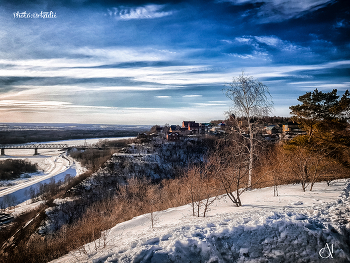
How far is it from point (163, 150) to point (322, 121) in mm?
34963

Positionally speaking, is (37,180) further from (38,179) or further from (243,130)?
(243,130)

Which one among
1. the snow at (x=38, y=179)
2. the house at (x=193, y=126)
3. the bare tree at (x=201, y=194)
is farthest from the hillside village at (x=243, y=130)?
the snow at (x=38, y=179)

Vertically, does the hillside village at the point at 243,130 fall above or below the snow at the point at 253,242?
above

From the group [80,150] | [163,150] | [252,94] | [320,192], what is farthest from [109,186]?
[80,150]

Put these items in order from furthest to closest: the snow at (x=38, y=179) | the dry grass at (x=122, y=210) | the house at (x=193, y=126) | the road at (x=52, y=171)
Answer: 1. the house at (x=193, y=126)
2. the road at (x=52, y=171)
3. the snow at (x=38, y=179)
4. the dry grass at (x=122, y=210)

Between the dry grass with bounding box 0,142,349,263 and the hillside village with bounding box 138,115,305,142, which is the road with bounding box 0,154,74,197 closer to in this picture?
the dry grass with bounding box 0,142,349,263

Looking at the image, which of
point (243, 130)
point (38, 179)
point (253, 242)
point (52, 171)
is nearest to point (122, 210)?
point (243, 130)

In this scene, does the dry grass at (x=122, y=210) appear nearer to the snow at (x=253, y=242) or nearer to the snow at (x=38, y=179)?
the snow at (x=253, y=242)

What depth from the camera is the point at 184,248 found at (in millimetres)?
5645

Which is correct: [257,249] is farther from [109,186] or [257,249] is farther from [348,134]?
[109,186]
